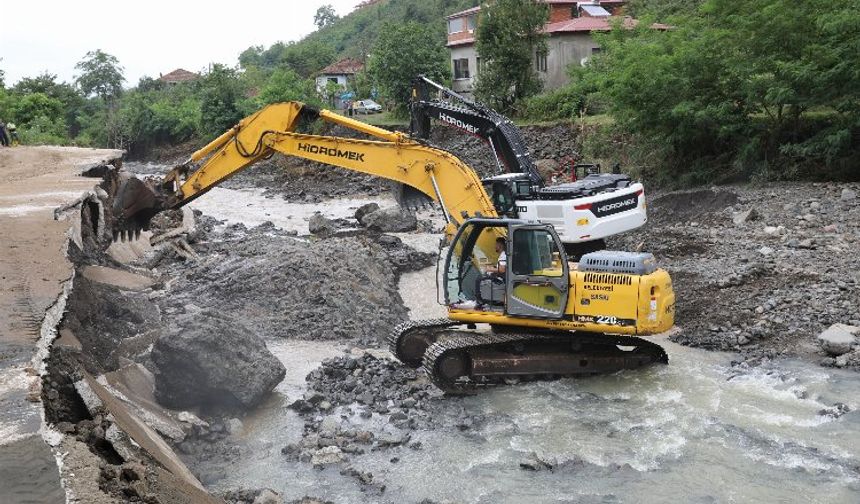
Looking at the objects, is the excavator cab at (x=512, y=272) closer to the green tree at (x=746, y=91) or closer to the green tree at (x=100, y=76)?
the green tree at (x=746, y=91)

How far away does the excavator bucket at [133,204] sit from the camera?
12133 mm

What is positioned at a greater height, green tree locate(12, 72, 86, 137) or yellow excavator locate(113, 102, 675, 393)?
green tree locate(12, 72, 86, 137)

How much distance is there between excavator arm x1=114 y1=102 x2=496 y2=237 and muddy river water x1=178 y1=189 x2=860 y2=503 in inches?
131

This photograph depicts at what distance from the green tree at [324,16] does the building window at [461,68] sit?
6965 cm

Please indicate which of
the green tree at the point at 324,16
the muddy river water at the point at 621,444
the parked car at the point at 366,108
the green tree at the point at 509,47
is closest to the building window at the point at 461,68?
the parked car at the point at 366,108

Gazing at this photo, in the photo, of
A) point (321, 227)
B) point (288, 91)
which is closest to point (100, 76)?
point (288, 91)

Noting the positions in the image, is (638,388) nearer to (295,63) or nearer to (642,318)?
(642,318)

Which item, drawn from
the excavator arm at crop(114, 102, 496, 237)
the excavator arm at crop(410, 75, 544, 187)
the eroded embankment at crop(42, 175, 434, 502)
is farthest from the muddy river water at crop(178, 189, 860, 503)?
the excavator arm at crop(410, 75, 544, 187)

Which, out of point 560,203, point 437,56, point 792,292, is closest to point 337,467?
point 560,203

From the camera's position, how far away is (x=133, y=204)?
12.3 metres

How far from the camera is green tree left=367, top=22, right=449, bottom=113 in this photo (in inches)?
1479

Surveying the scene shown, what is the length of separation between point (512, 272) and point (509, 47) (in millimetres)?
24461

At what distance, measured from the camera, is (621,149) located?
24.0m

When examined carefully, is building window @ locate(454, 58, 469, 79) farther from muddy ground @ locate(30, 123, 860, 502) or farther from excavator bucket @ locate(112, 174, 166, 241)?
excavator bucket @ locate(112, 174, 166, 241)
